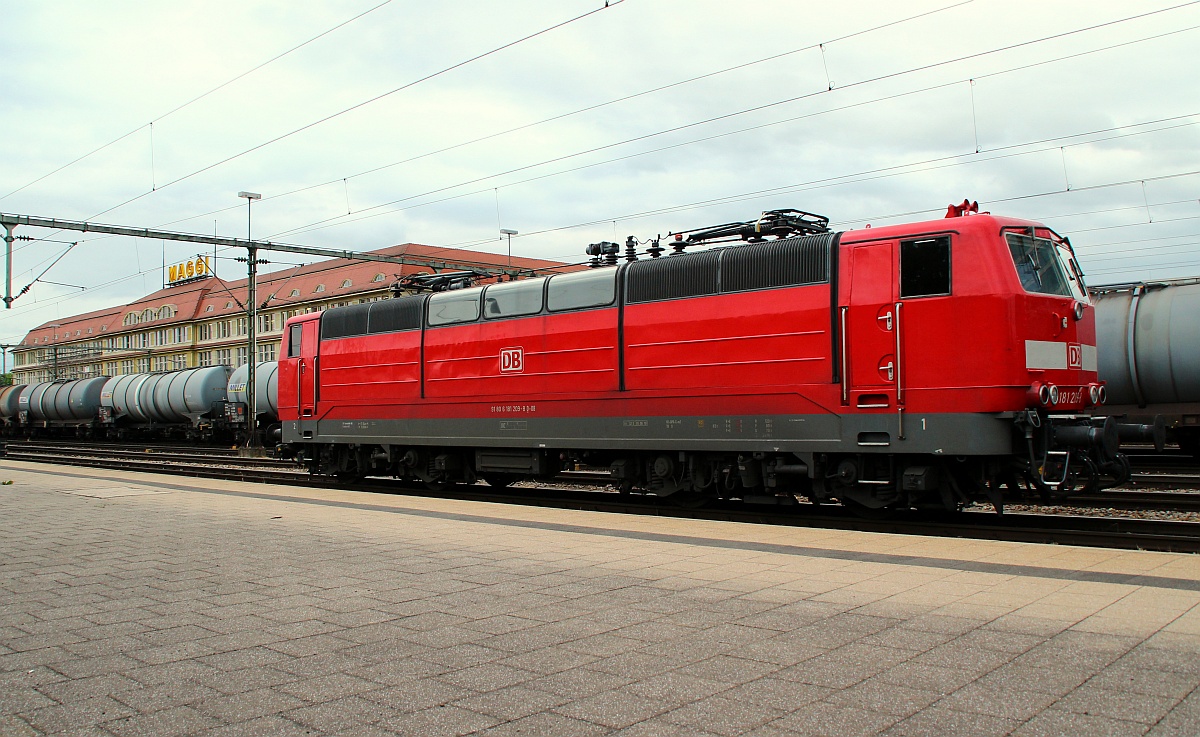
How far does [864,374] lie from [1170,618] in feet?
16.7

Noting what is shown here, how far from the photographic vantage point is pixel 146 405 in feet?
134

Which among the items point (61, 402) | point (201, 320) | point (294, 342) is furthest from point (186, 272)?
point (294, 342)

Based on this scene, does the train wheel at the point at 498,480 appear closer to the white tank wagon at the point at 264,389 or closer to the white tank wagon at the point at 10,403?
the white tank wagon at the point at 264,389

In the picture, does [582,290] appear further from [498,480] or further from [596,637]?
[596,637]

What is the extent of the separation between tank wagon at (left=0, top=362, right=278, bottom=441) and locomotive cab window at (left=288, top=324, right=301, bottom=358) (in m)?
11.6

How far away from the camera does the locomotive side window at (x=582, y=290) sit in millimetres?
12883

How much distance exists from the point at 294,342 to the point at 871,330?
42.8 feet

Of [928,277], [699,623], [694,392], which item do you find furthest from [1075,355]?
[699,623]

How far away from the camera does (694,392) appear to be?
11.7 metres

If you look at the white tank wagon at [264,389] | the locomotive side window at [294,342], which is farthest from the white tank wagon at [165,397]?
the locomotive side window at [294,342]

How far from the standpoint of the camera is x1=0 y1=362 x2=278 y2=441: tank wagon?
3588 cm

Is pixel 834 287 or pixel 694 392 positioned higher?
pixel 834 287

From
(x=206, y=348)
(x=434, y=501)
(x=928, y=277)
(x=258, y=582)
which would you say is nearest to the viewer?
(x=258, y=582)

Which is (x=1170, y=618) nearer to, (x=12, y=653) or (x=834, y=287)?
(x=834, y=287)
